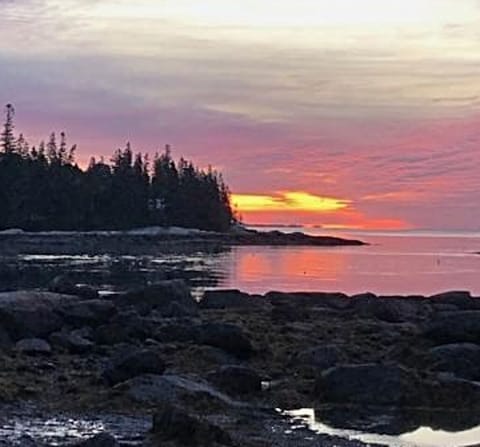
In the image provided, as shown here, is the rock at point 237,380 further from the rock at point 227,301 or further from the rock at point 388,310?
the rock at point 227,301

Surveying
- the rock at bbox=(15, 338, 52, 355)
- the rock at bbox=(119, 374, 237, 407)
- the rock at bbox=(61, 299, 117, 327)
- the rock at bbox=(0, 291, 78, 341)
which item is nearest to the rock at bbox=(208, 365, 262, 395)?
the rock at bbox=(119, 374, 237, 407)

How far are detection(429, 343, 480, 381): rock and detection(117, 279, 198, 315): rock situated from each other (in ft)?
36.5

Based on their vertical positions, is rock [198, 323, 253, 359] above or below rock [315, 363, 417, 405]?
above

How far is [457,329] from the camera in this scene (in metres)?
25.5

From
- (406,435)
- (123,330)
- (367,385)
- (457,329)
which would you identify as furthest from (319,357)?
(406,435)

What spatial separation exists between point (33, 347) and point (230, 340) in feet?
13.7

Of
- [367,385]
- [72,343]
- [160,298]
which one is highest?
[160,298]

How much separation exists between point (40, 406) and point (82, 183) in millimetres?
114652

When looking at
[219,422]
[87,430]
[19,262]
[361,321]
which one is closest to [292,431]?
[219,422]

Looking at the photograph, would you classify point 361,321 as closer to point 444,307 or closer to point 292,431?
point 444,307

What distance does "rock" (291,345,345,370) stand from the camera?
74.8 feet

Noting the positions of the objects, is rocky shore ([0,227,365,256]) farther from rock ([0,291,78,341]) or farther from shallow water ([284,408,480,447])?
shallow water ([284,408,480,447])

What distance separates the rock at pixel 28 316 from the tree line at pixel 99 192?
98.5 metres

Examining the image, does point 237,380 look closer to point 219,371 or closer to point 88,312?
point 219,371
